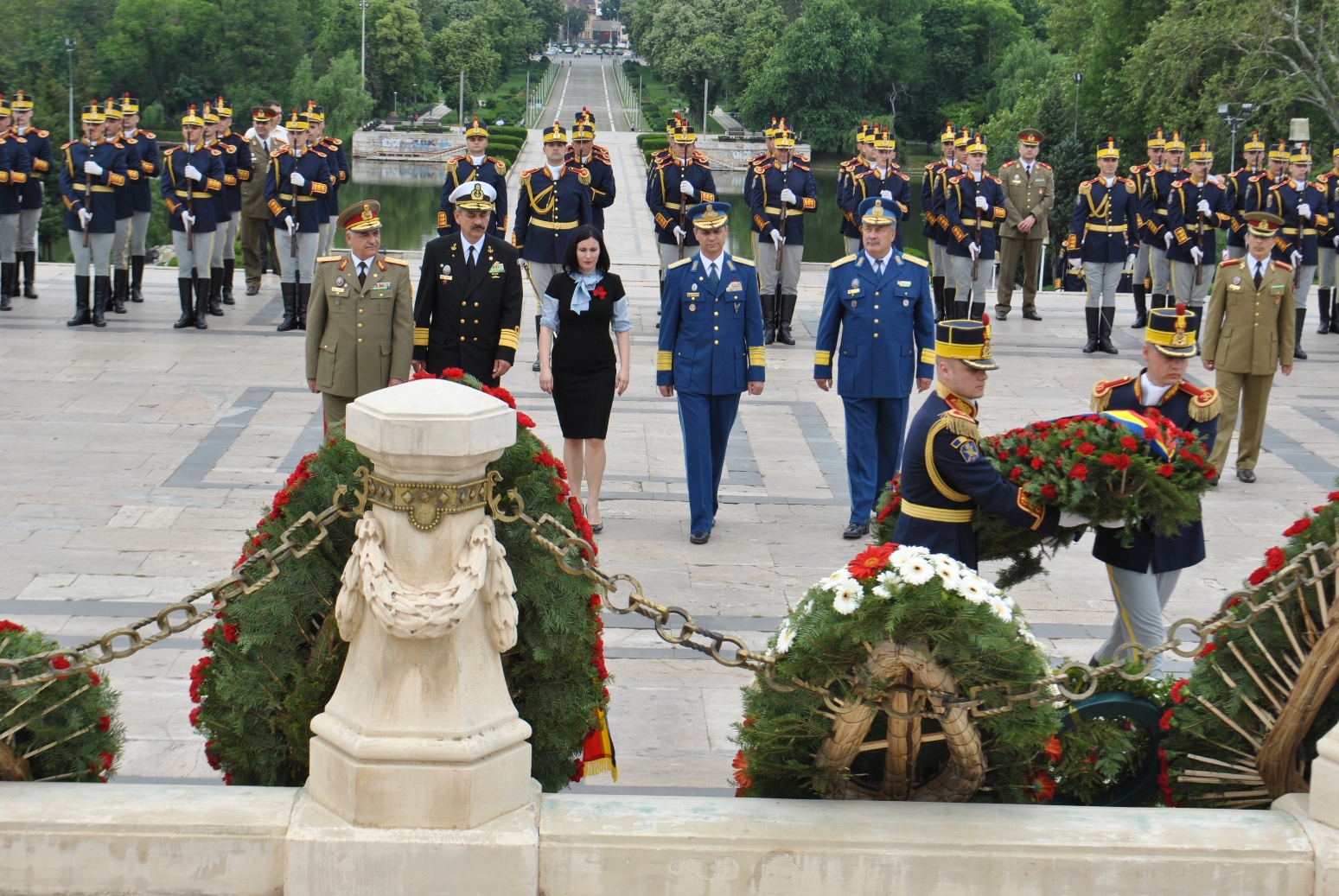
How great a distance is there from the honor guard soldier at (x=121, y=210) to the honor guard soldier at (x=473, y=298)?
705 cm

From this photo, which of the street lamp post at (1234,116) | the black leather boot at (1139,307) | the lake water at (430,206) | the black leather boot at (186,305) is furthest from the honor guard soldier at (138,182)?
the street lamp post at (1234,116)

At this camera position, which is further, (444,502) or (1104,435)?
(1104,435)

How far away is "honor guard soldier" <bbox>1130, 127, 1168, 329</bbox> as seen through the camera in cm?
1655

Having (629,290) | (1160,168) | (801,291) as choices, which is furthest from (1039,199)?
(629,290)

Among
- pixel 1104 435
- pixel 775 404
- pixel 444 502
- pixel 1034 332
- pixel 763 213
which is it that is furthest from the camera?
pixel 1034 332

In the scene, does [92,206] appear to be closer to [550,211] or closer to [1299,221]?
[550,211]

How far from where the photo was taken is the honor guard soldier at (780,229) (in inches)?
618

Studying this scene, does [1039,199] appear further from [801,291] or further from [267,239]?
[267,239]

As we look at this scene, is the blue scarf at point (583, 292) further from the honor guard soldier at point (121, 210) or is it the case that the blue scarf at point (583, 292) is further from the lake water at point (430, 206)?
the lake water at point (430, 206)

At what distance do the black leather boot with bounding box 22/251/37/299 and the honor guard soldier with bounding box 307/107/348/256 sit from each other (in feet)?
10.2

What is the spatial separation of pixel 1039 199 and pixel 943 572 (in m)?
13.7

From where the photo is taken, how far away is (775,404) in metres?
12.9

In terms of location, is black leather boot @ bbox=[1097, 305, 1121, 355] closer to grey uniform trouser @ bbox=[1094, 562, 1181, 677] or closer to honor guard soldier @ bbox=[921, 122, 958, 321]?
honor guard soldier @ bbox=[921, 122, 958, 321]

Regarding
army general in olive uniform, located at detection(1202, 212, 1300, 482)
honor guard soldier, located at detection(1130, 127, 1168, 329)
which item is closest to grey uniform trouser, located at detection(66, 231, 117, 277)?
army general in olive uniform, located at detection(1202, 212, 1300, 482)
